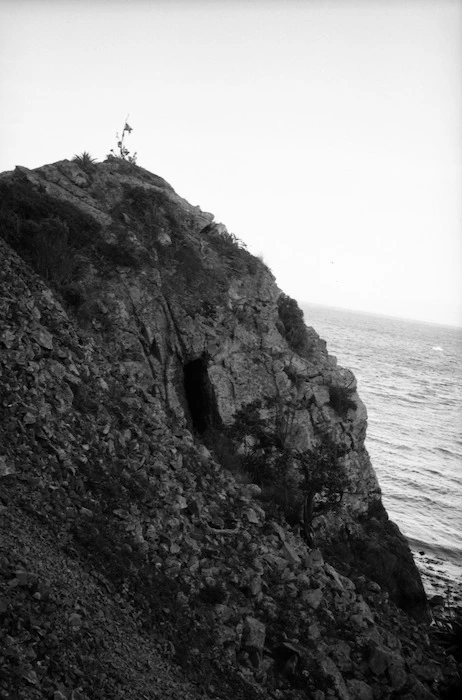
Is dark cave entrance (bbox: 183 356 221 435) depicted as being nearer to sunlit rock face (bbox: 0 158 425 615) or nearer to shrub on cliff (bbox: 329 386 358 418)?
sunlit rock face (bbox: 0 158 425 615)

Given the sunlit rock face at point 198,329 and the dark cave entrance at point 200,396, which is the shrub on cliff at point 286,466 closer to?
the sunlit rock face at point 198,329

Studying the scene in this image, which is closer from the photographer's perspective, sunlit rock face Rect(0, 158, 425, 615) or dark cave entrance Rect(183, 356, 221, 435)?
sunlit rock face Rect(0, 158, 425, 615)

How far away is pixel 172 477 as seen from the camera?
12.4 metres

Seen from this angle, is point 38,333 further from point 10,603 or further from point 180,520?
point 10,603

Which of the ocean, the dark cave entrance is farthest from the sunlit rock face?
the ocean

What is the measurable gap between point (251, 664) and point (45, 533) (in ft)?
16.2

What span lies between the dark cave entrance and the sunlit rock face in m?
0.04

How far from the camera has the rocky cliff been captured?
7.79 m

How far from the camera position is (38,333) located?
1194cm

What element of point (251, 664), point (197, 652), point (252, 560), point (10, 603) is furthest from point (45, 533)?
point (252, 560)

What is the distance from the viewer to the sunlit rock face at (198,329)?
1658cm

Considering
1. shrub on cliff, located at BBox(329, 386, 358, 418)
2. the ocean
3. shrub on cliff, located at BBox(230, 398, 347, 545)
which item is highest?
shrub on cliff, located at BBox(329, 386, 358, 418)

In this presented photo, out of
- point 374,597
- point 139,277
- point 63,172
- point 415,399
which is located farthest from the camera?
point 415,399

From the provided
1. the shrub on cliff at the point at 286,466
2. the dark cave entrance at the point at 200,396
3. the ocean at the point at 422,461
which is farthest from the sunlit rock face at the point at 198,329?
the ocean at the point at 422,461
